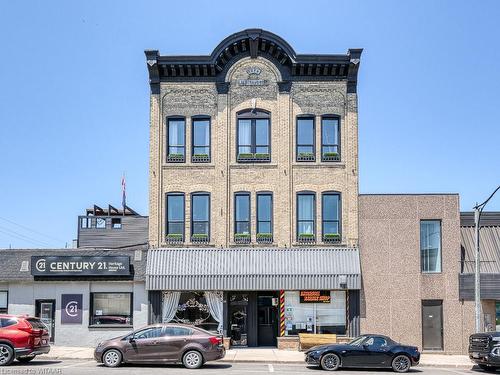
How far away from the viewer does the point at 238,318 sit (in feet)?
99.0

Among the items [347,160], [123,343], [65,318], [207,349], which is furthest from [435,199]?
[65,318]

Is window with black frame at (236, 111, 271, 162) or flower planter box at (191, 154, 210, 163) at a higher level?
window with black frame at (236, 111, 271, 162)

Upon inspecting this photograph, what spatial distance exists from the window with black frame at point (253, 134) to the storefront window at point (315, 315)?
668 cm

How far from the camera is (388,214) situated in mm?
30297

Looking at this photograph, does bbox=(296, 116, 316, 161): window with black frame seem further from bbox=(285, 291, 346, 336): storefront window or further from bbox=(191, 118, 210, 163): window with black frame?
bbox=(285, 291, 346, 336): storefront window

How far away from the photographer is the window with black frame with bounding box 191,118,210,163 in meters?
30.9

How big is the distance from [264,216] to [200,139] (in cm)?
465

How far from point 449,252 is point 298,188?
7.32 metres

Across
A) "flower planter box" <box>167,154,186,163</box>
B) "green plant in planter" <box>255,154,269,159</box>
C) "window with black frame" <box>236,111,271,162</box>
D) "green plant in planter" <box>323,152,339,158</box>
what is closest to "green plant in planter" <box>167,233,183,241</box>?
"flower planter box" <box>167,154,186,163</box>

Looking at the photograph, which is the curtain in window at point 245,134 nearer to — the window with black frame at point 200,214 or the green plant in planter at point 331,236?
the window with black frame at point 200,214

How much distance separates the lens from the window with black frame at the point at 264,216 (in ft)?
99.5

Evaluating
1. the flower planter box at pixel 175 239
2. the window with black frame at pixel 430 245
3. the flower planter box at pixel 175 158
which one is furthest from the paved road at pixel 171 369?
the flower planter box at pixel 175 158

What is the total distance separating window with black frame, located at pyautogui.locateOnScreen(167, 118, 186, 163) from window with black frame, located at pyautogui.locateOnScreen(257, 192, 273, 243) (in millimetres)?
4085

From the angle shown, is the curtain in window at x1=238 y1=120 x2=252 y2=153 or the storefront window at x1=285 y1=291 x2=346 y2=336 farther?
the curtain in window at x1=238 y1=120 x2=252 y2=153
